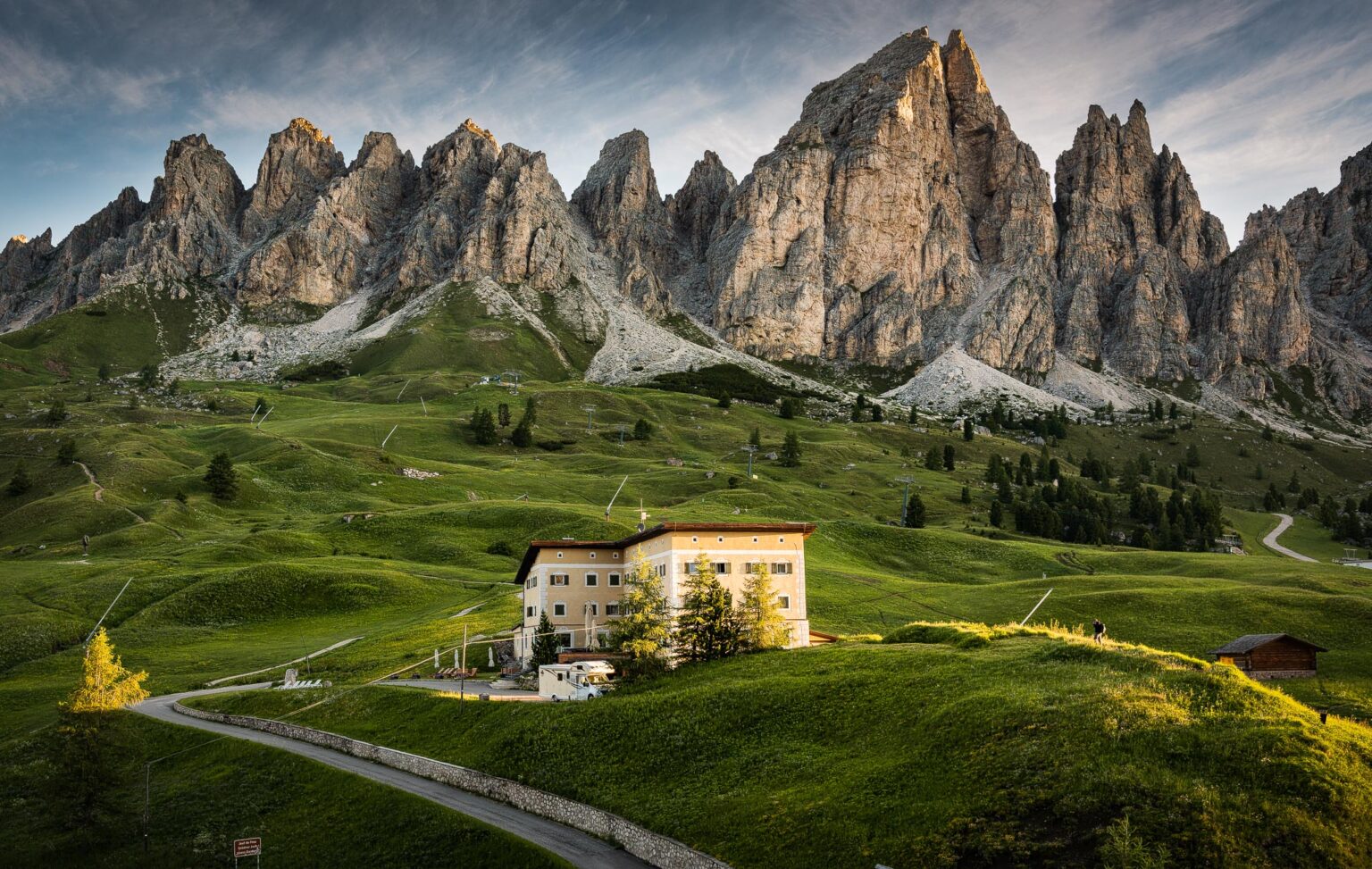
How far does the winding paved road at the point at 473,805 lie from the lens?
116 ft

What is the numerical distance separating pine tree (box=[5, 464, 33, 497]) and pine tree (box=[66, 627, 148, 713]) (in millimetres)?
109672

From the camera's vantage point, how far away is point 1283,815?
2614 centimetres

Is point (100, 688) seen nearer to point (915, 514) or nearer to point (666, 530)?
point (666, 530)

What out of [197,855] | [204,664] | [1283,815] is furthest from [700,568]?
[204,664]

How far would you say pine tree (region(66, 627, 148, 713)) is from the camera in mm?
54938

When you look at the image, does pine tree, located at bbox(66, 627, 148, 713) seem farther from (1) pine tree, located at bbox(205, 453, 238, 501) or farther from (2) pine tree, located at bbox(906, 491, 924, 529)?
(2) pine tree, located at bbox(906, 491, 924, 529)

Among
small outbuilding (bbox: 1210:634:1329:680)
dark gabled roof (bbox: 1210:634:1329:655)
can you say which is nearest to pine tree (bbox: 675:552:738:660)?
small outbuilding (bbox: 1210:634:1329:680)

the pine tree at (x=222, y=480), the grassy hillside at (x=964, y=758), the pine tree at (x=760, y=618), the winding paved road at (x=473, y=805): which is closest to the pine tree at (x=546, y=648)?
the pine tree at (x=760, y=618)

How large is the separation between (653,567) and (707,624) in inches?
489

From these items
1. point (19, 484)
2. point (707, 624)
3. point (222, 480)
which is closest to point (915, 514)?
point (222, 480)

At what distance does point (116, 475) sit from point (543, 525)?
73723 millimetres

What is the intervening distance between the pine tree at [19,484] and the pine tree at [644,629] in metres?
132

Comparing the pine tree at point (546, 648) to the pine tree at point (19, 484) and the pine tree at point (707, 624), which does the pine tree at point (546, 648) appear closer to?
the pine tree at point (707, 624)

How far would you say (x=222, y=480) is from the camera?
152500 mm
